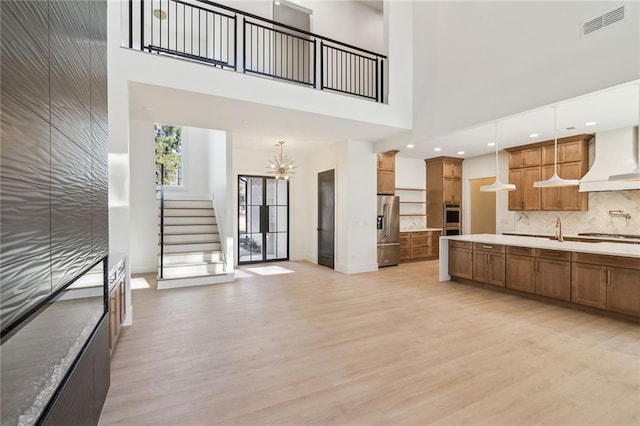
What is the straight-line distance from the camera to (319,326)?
12.0ft

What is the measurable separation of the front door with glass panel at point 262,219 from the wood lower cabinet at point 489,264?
192 inches

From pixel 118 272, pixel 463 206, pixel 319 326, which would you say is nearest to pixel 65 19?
pixel 118 272

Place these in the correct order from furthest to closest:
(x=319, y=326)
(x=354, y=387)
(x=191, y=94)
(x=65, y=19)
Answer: (x=191, y=94)
(x=319, y=326)
(x=354, y=387)
(x=65, y=19)

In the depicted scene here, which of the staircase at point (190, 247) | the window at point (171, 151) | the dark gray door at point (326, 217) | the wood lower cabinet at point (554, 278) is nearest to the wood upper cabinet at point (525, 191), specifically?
the wood lower cabinet at point (554, 278)

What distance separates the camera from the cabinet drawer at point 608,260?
3.69 metres

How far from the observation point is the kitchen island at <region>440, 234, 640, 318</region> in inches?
148

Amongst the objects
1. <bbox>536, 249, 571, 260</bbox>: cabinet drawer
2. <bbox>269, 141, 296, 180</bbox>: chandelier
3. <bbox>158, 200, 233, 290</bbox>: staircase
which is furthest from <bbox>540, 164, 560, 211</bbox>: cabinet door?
<bbox>158, 200, 233, 290</bbox>: staircase

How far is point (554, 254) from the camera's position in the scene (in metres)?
4.45

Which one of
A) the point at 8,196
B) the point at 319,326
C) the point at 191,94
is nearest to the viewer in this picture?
the point at 8,196

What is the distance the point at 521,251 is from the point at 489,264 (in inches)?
23.1

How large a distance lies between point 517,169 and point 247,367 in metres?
7.52

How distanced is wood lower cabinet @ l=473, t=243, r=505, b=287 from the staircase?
15.3ft

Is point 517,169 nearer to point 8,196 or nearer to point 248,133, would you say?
point 248,133

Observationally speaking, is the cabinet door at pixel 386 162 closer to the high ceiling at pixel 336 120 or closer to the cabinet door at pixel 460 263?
the high ceiling at pixel 336 120
